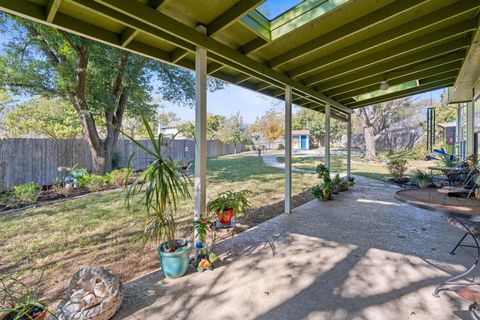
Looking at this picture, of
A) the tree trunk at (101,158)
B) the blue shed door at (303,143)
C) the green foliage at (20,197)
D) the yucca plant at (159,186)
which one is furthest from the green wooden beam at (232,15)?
the blue shed door at (303,143)

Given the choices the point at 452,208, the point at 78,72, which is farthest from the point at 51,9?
the point at 78,72

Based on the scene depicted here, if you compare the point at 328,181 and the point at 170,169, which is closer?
the point at 170,169

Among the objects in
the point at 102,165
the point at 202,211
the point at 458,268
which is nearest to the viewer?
the point at 458,268

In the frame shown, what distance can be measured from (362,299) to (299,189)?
4.84 metres

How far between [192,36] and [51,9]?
1130 millimetres

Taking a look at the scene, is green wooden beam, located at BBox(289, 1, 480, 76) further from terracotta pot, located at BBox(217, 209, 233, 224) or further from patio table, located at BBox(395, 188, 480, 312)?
terracotta pot, located at BBox(217, 209, 233, 224)

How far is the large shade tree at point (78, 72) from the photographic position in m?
5.92

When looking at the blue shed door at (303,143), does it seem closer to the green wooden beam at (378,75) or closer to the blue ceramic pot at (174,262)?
the green wooden beam at (378,75)

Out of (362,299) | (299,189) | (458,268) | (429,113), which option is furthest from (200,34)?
(429,113)

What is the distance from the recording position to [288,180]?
14.1 ft

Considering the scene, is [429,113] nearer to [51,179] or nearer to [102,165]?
[102,165]

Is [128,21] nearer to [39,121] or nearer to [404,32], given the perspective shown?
[404,32]

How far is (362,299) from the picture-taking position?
75.0 inches

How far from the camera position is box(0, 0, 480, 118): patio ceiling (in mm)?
1994
